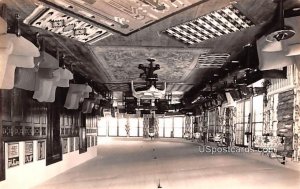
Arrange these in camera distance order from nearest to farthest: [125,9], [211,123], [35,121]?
1. [125,9]
2. [35,121]
3. [211,123]

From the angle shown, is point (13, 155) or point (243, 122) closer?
point (13, 155)

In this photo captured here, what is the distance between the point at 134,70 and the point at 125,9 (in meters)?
5.74

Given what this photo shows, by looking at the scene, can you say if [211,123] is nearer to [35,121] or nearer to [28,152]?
[35,121]

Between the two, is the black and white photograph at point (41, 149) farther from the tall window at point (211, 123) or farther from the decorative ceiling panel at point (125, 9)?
the tall window at point (211, 123)

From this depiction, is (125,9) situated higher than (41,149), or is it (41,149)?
(125,9)

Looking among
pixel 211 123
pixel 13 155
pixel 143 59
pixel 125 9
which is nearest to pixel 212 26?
pixel 125 9

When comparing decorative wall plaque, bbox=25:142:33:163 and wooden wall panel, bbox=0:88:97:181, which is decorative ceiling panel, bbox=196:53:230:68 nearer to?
wooden wall panel, bbox=0:88:97:181

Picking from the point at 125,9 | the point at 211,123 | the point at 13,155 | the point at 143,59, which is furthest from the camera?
the point at 211,123

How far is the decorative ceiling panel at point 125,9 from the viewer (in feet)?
10.8

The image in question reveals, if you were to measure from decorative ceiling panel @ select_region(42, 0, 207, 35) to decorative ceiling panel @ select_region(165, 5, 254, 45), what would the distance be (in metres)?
0.91

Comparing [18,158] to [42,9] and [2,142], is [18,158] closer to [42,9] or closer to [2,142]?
[2,142]

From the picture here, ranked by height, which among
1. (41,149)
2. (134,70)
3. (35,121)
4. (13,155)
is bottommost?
(41,149)

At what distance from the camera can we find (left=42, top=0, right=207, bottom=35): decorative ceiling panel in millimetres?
3301

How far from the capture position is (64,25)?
456cm
